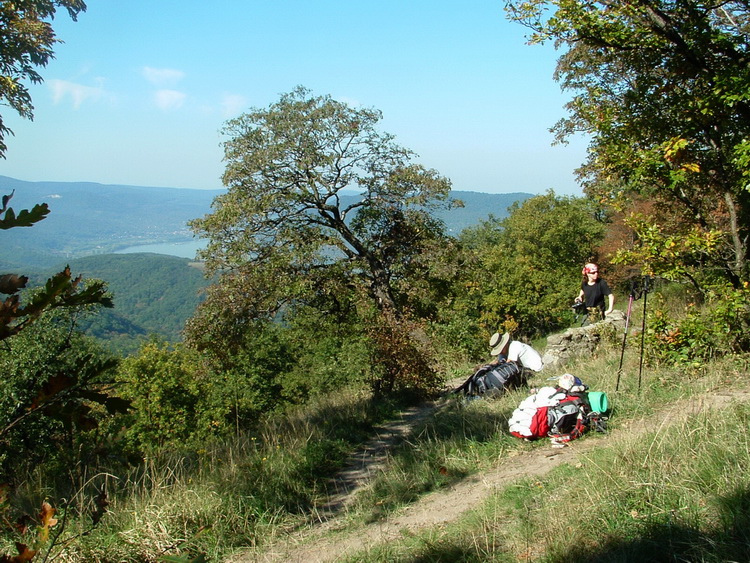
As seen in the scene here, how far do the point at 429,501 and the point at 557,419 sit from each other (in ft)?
5.37

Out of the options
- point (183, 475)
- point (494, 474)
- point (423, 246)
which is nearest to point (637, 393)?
point (494, 474)

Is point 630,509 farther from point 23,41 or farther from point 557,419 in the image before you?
point 23,41

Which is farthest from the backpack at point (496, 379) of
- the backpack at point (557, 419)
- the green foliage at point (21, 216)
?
the green foliage at point (21, 216)

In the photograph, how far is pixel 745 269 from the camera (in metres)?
7.23

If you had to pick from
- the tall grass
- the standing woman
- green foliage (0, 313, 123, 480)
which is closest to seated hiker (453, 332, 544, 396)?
the standing woman

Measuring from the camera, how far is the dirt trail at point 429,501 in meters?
4.11

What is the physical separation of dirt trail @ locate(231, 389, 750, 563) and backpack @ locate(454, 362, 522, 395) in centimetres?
268

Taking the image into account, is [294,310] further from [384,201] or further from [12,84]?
[12,84]

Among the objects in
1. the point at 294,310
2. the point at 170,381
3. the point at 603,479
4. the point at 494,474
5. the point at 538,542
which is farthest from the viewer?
the point at 170,381

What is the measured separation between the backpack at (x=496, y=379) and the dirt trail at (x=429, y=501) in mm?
2684

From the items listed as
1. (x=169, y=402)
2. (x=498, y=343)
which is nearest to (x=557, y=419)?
(x=498, y=343)

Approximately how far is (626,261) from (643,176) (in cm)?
101

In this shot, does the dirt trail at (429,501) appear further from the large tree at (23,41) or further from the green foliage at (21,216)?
the large tree at (23,41)

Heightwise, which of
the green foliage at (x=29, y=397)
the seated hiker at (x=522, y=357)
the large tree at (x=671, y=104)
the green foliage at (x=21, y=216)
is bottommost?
the green foliage at (x=29, y=397)
